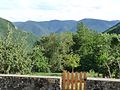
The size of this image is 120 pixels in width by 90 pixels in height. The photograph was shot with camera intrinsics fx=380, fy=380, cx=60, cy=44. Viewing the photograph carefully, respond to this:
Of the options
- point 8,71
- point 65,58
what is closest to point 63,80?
point 8,71

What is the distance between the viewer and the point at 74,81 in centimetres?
1123

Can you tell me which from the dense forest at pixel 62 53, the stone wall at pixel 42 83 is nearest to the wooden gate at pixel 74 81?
the stone wall at pixel 42 83

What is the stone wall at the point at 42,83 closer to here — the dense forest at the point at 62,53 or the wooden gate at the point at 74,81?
the wooden gate at the point at 74,81

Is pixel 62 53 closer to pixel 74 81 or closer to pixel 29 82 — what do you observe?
pixel 29 82

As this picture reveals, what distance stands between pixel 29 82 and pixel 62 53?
2121 inches

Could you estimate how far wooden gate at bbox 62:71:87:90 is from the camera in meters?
11.1

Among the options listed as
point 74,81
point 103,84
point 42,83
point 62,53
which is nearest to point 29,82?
point 42,83

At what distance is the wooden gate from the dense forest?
10.6 meters

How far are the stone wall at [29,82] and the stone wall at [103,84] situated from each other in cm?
93

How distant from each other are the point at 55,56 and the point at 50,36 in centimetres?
948

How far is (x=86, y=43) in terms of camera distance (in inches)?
2704

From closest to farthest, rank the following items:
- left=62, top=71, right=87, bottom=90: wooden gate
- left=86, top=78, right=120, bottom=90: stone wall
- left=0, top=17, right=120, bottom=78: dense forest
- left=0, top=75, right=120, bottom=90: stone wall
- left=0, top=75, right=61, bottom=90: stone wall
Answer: left=86, top=78, right=120, bottom=90: stone wall → left=0, top=75, right=120, bottom=90: stone wall → left=62, top=71, right=87, bottom=90: wooden gate → left=0, top=75, right=61, bottom=90: stone wall → left=0, top=17, right=120, bottom=78: dense forest

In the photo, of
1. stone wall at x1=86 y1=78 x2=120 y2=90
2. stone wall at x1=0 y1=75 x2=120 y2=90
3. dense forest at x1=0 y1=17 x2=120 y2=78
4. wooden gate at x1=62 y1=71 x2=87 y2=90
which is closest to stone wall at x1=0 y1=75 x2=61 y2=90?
stone wall at x1=0 y1=75 x2=120 y2=90

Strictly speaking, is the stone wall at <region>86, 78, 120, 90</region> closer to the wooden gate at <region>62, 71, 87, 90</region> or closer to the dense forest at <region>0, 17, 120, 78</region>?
the wooden gate at <region>62, 71, 87, 90</region>
